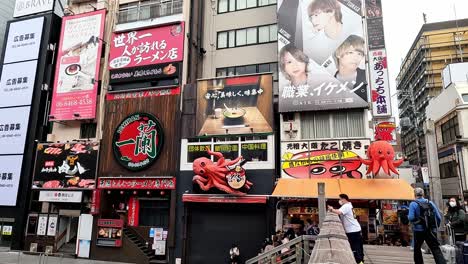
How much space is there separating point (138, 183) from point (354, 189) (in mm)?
13161

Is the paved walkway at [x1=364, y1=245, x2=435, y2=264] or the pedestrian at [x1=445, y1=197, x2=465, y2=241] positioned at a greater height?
the pedestrian at [x1=445, y1=197, x2=465, y2=241]

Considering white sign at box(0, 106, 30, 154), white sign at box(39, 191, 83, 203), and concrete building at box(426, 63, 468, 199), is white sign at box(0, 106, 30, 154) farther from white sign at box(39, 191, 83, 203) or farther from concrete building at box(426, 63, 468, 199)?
concrete building at box(426, 63, 468, 199)

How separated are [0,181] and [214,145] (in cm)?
1769

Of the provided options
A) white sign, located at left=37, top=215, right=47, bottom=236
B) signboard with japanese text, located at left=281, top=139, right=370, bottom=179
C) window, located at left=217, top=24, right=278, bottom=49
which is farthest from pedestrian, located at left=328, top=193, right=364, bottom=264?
white sign, located at left=37, top=215, right=47, bottom=236

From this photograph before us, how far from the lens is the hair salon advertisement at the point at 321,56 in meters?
20.6

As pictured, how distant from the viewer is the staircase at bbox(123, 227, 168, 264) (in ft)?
71.6

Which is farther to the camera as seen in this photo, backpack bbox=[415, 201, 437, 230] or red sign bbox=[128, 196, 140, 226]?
red sign bbox=[128, 196, 140, 226]

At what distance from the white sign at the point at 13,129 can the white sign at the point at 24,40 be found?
14.8 ft

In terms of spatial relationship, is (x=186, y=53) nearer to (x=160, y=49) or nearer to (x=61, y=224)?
(x=160, y=49)

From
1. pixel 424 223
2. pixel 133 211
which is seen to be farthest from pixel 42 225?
pixel 424 223

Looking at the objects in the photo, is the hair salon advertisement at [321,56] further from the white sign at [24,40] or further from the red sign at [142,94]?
the white sign at [24,40]

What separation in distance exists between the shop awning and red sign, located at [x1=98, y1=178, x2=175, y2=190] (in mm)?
7307

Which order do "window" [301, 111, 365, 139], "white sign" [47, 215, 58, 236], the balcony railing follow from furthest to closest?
the balcony railing, "white sign" [47, 215, 58, 236], "window" [301, 111, 365, 139]

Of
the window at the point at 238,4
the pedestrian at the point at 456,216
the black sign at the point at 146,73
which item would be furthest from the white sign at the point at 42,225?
the pedestrian at the point at 456,216
